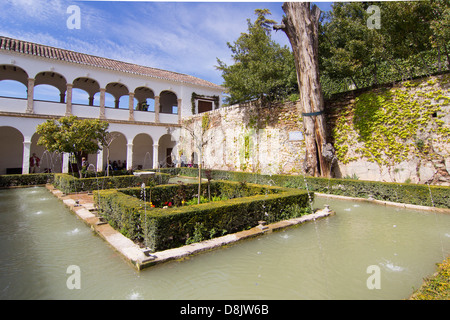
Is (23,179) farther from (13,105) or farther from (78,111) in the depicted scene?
(78,111)

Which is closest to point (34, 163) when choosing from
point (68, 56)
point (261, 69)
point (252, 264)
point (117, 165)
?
point (117, 165)

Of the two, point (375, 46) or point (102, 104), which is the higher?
point (375, 46)

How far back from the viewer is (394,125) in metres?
8.64

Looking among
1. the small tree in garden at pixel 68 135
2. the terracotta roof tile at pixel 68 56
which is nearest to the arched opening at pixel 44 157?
the terracotta roof tile at pixel 68 56

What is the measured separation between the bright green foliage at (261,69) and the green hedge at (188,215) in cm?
934

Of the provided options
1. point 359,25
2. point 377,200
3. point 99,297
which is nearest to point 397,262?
point 99,297

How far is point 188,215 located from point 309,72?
27.0 ft

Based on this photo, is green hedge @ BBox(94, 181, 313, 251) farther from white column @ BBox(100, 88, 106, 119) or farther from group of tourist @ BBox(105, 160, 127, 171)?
group of tourist @ BBox(105, 160, 127, 171)

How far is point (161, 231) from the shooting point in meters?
3.81

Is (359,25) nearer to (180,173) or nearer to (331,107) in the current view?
(331,107)

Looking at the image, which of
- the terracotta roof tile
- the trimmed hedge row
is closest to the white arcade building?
the terracotta roof tile

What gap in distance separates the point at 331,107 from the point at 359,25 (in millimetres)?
3249

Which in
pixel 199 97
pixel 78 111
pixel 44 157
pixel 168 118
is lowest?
pixel 44 157

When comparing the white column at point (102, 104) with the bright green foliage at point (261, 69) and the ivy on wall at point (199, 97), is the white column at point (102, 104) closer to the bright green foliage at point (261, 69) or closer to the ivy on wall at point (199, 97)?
the ivy on wall at point (199, 97)
